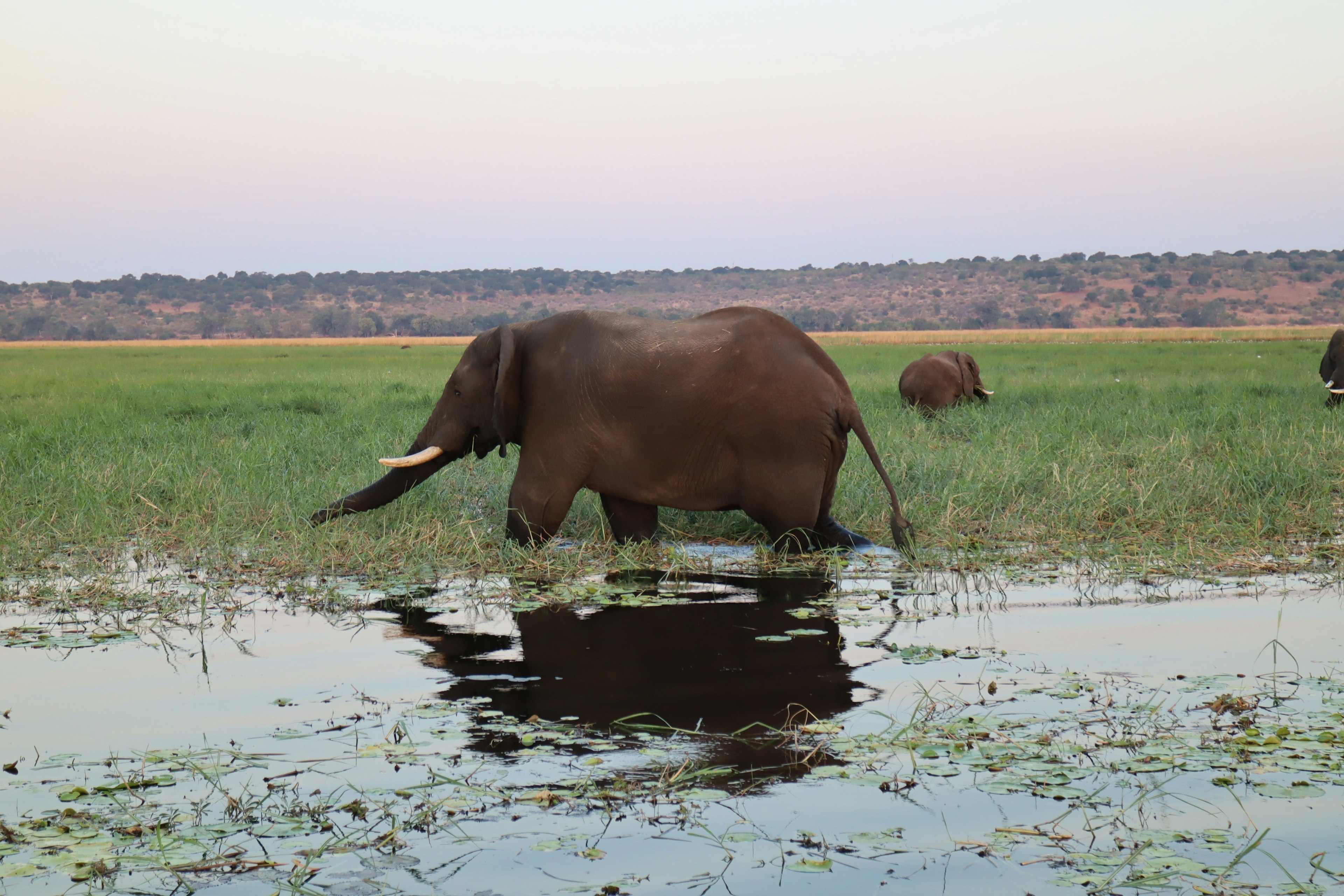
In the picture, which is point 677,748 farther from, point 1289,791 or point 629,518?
point 629,518

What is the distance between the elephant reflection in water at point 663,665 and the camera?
4.28m

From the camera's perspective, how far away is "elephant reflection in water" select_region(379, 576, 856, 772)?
14.0 feet

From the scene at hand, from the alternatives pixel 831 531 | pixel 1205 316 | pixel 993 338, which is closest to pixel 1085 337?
pixel 993 338

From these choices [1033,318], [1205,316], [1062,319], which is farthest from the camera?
[1033,318]

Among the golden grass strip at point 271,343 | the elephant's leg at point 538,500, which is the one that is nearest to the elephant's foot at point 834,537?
the elephant's leg at point 538,500

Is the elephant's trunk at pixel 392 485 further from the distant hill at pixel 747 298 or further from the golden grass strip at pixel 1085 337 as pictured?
the distant hill at pixel 747 298

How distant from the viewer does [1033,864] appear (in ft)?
9.84

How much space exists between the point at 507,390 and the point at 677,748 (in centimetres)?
395

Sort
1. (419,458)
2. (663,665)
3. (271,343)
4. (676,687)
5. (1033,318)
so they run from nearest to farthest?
(676,687)
(663,665)
(419,458)
(271,343)
(1033,318)

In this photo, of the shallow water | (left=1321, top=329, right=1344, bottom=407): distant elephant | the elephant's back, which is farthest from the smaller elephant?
the shallow water

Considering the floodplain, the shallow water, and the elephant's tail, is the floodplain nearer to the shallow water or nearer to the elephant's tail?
the shallow water

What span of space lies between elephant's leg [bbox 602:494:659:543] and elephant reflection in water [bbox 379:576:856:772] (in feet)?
4.31

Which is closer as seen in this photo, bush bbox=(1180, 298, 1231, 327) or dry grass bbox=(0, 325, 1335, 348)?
dry grass bbox=(0, 325, 1335, 348)

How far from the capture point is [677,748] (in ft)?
12.7
